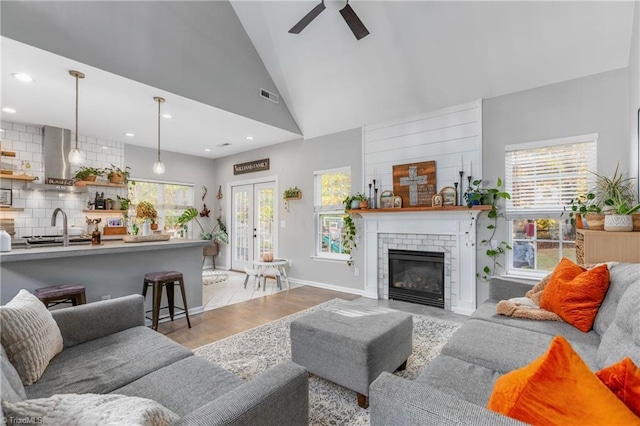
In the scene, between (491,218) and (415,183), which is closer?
(491,218)

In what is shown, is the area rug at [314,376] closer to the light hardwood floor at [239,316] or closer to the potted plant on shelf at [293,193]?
the light hardwood floor at [239,316]

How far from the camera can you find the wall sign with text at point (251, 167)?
21.2 ft

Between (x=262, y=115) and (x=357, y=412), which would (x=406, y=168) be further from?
(x=357, y=412)

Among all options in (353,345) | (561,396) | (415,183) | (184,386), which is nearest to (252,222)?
(415,183)

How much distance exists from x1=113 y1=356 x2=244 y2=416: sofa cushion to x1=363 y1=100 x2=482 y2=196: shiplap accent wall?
378 cm

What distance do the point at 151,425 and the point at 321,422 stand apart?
4.53ft

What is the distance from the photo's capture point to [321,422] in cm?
192

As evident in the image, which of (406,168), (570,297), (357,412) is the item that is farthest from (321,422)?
(406,168)

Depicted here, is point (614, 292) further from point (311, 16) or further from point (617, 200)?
point (311, 16)

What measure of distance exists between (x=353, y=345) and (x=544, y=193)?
314 cm

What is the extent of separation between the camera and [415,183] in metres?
4.55

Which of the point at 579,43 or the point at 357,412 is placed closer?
the point at 357,412

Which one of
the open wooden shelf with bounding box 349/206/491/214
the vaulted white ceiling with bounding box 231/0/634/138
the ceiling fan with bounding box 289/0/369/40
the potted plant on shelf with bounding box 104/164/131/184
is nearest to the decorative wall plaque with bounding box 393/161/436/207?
the open wooden shelf with bounding box 349/206/491/214

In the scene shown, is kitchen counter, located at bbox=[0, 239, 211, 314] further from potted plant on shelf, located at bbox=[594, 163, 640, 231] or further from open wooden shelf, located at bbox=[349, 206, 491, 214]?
potted plant on shelf, located at bbox=[594, 163, 640, 231]
